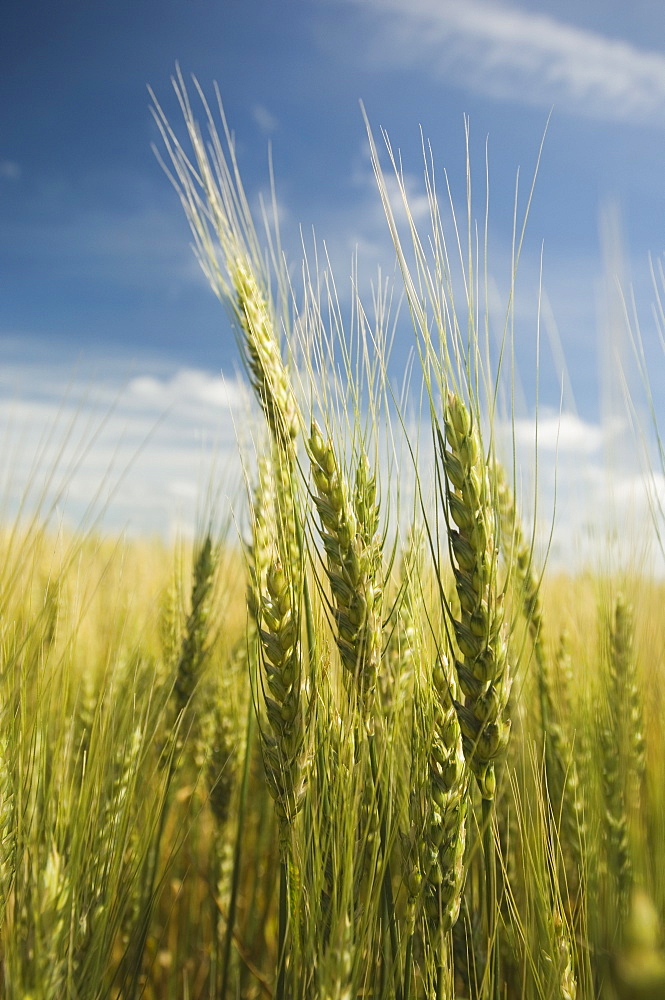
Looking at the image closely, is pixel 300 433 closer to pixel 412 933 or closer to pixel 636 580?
pixel 412 933

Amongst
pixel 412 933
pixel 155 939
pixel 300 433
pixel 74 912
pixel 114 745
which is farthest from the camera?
pixel 155 939

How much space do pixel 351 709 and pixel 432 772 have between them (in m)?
0.18

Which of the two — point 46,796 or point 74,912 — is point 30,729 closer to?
point 46,796

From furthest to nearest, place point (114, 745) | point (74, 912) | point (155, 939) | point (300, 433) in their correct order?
1. point (155, 939)
2. point (114, 745)
3. point (300, 433)
4. point (74, 912)

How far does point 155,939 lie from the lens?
1972 mm

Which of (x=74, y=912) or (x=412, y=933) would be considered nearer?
(x=412, y=933)

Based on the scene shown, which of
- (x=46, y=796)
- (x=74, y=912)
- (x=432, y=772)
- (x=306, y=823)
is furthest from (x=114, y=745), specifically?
(x=432, y=772)

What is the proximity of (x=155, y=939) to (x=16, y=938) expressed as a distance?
88 cm

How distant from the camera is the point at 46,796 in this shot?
1.46 m

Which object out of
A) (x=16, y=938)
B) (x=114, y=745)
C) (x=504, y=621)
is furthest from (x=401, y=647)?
(x=16, y=938)

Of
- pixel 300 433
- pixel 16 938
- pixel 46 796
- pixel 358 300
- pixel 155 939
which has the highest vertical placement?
pixel 358 300

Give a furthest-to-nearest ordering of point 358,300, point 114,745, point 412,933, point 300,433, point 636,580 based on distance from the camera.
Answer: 1. point 636,580
2. point 114,745
3. point 358,300
4. point 300,433
5. point 412,933

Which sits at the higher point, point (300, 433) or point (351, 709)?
point (300, 433)

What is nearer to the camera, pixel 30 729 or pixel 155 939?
pixel 30 729
